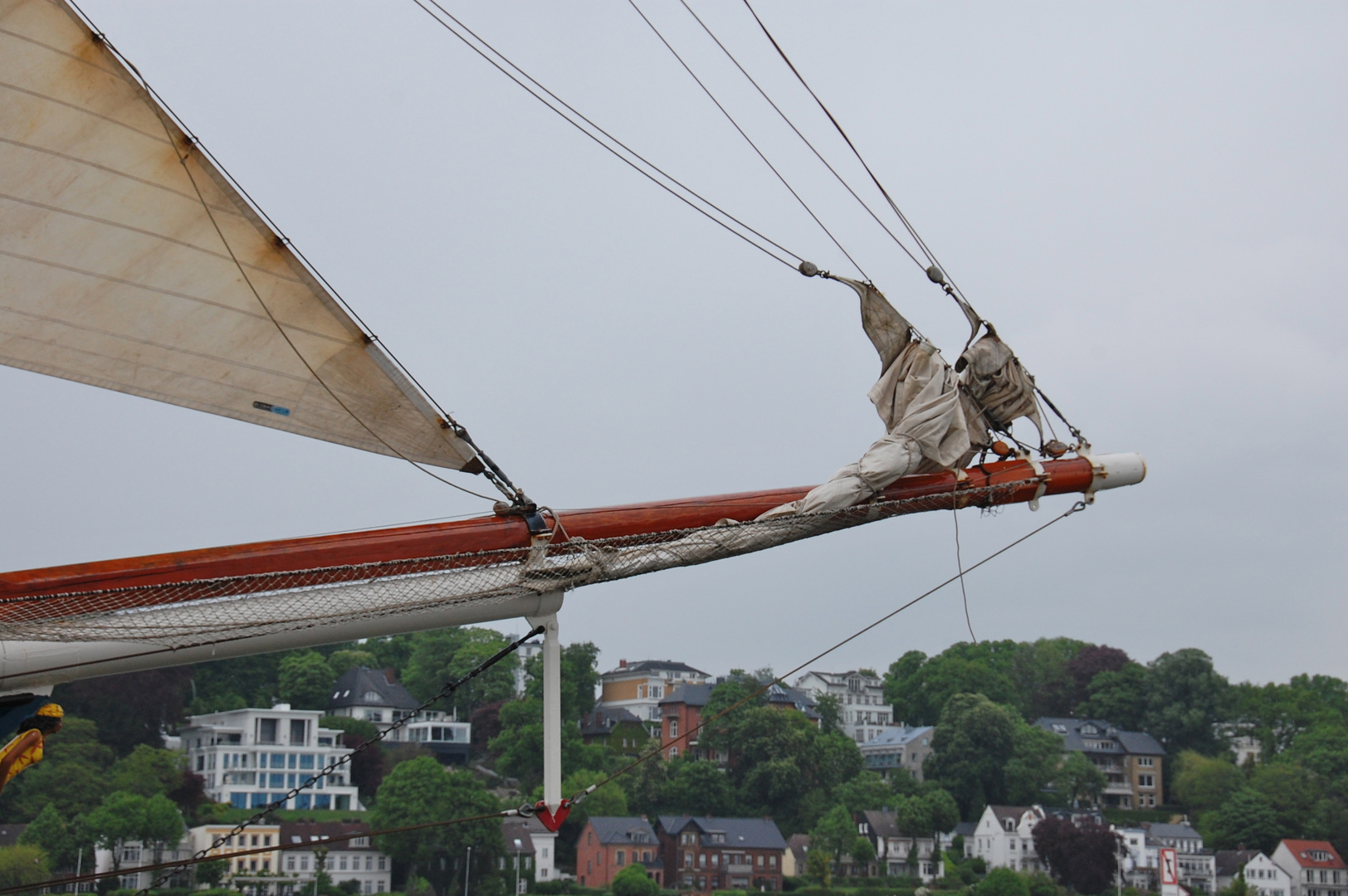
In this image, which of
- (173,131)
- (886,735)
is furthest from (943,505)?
(886,735)

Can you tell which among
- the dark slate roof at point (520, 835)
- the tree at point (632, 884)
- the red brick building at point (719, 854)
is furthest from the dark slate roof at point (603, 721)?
the tree at point (632, 884)

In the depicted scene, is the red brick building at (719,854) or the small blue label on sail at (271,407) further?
the red brick building at (719,854)

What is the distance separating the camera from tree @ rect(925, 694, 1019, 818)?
81.4 metres

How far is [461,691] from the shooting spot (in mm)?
85625

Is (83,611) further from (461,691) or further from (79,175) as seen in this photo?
(461,691)

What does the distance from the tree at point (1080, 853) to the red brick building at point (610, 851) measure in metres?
19.2

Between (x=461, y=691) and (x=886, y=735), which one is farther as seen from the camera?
(x=886, y=735)

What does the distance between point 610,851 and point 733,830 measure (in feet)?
25.1

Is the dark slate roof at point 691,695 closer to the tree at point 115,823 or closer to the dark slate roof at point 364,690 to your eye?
the dark slate roof at point 364,690

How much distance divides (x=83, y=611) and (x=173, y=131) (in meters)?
2.05

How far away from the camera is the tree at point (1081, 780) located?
8388 centimetres

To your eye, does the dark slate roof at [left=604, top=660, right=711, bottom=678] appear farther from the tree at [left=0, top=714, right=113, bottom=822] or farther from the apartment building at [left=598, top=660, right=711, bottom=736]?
the tree at [left=0, top=714, right=113, bottom=822]

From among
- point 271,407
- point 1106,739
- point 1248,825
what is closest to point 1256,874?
point 1248,825

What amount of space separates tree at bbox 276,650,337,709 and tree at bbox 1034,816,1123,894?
1667 inches
